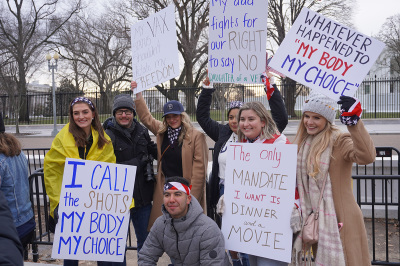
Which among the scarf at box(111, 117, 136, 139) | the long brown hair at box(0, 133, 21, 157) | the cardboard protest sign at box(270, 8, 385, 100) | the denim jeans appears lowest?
the denim jeans

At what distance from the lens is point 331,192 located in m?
2.61

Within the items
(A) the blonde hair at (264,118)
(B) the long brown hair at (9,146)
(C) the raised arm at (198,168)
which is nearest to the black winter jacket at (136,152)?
(C) the raised arm at (198,168)

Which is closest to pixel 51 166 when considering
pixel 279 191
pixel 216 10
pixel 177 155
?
pixel 177 155

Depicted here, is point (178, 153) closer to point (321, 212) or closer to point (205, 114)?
point (205, 114)

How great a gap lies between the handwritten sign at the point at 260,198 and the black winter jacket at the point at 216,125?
54 cm

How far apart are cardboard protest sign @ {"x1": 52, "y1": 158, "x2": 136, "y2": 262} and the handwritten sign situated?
37.8 inches

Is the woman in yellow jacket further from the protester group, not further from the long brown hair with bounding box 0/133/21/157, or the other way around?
the long brown hair with bounding box 0/133/21/157

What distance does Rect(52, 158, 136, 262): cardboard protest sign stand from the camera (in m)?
3.09

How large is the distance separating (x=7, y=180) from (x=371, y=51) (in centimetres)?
308

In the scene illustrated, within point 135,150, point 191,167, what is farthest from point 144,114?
point 191,167

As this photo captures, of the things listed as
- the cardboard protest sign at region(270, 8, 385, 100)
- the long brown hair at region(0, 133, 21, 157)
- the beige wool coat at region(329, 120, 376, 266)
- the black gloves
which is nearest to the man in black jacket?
the long brown hair at region(0, 133, 21, 157)

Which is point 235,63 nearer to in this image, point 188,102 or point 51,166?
point 51,166

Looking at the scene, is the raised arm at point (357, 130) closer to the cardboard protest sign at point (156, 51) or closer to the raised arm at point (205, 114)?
the raised arm at point (205, 114)

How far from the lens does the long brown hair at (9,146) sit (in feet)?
9.54
